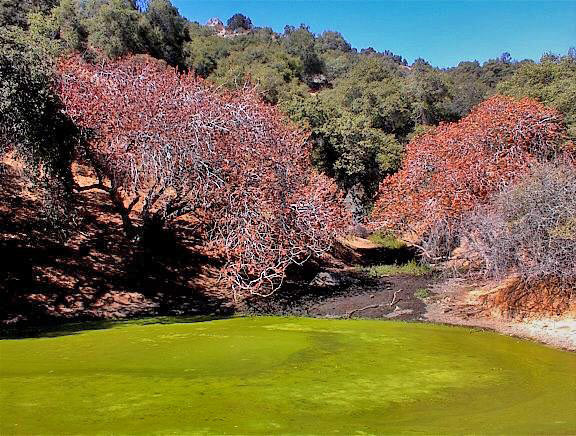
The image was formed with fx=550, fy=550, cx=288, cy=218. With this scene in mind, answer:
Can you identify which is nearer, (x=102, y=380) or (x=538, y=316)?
(x=102, y=380)

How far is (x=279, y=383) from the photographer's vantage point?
689cm

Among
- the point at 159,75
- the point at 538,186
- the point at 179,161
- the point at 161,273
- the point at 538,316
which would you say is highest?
the point at 159,75

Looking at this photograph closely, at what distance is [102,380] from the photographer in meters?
6.72

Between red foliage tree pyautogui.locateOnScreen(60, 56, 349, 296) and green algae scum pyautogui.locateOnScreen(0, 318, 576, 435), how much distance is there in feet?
11.7

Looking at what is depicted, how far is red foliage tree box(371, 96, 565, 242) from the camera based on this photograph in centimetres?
1708

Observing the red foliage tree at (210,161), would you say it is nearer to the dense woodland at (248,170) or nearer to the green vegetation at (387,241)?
the dense woodland at (248,170)

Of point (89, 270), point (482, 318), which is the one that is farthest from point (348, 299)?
point (89, 270)

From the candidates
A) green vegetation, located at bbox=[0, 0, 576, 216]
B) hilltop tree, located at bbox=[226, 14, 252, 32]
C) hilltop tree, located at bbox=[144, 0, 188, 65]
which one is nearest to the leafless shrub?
green vegetation, located at bbox=[0, 0, 576, 216]

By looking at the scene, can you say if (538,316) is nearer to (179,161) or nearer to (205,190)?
(205,190)

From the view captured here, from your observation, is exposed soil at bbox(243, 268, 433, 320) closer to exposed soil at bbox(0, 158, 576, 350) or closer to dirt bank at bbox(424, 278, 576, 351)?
exposed soil at bbox(0, 158, 576, 350)

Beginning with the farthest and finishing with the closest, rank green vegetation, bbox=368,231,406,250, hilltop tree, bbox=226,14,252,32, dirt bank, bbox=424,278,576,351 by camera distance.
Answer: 1. hilltop tree, bbox=226,14,252,32
2. green vegetation, bbox=368,231,406,250
3. dirt bank, bbox=424,278,576,351

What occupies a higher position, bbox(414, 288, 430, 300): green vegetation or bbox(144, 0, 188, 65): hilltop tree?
bbox(144, 0, 188, 65): hilltop tree

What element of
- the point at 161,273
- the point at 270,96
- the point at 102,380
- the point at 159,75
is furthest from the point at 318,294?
the point at 270,96

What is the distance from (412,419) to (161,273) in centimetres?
1268
